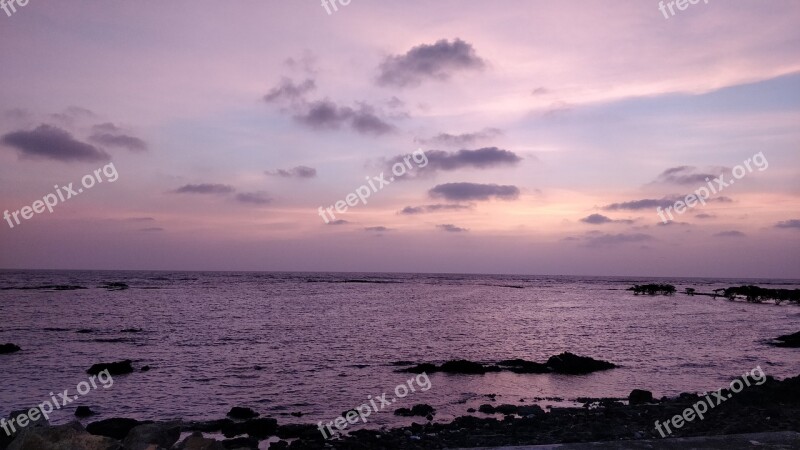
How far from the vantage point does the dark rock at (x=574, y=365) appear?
26.0 metres

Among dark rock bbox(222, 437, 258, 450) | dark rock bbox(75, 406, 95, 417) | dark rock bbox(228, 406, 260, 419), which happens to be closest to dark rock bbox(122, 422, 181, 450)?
dark rock bbox(222, 437, 258, 450)

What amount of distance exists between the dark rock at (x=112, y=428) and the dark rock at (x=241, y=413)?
2.90m

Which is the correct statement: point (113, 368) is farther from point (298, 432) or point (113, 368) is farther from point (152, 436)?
point (152, 436)

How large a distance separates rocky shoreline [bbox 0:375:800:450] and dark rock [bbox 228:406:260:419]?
31 mm

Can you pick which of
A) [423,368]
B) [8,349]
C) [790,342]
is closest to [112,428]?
[423,368]

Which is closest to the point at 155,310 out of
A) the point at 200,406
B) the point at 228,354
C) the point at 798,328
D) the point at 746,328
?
the point at 228,354

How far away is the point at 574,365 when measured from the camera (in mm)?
26172

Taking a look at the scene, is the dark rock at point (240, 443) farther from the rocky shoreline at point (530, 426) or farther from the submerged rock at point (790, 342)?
the submerged rock at point (790, 342)

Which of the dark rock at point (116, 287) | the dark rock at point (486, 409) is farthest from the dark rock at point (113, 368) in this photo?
the dark rock at point (116, 287)

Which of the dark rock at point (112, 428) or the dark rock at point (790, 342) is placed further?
the dark rock at point (790, 342)

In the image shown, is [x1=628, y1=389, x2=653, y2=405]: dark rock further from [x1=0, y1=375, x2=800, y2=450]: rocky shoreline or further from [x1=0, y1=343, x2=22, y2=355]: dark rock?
[x1=0, y1=343, x2=22, y2=355]: dark rock

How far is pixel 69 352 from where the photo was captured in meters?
30.8

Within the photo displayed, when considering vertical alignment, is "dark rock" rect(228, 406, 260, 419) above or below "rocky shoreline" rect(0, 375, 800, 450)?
below

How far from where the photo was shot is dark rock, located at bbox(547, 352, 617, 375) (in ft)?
85.1
